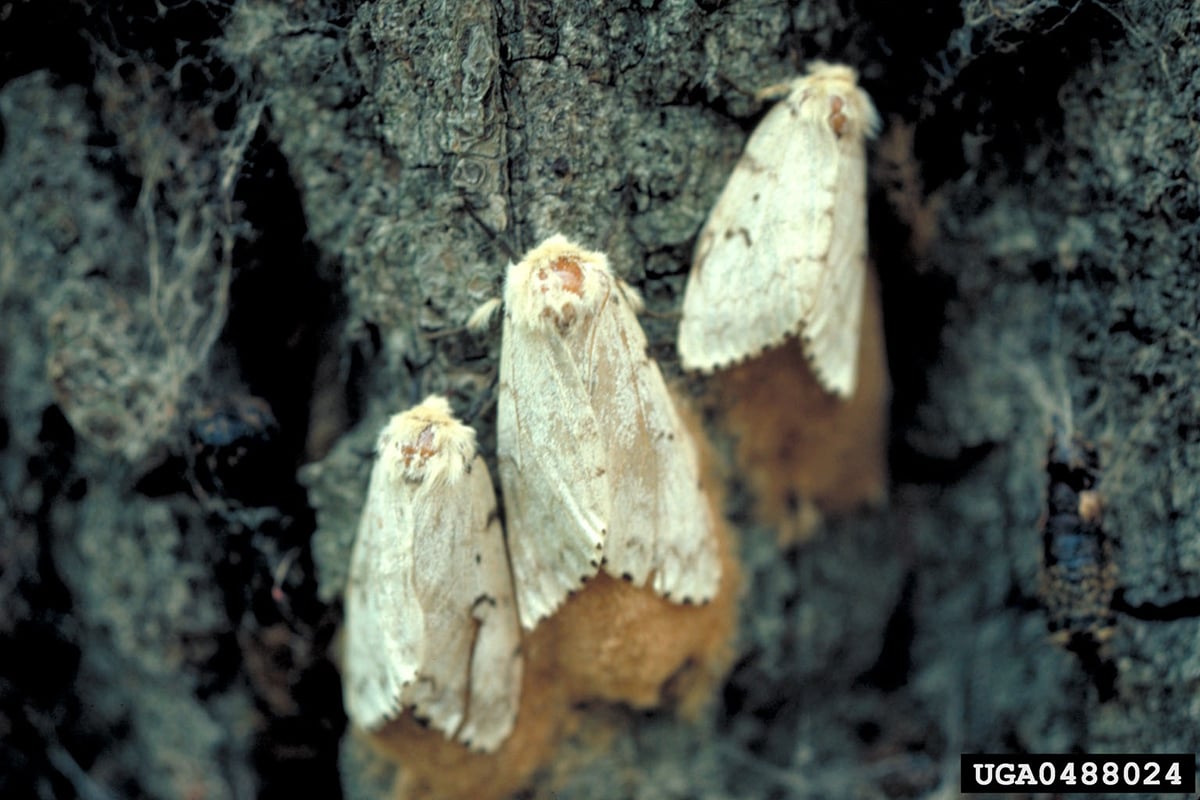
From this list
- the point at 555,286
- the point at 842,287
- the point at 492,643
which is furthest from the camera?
the point at 842,287

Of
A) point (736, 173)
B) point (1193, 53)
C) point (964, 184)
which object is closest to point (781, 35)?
point (736, 173)

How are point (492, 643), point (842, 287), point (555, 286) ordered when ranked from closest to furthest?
point (555, 286), point (492, 643), point (842, 287)

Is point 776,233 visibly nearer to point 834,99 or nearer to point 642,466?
point 834,99

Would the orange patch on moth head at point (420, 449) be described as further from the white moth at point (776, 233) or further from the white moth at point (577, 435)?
the white moth at point (776, 233)

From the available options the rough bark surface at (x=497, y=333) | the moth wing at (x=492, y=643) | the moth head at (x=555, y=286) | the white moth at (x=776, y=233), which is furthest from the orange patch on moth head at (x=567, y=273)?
the moth wing at (x=492, y=643)

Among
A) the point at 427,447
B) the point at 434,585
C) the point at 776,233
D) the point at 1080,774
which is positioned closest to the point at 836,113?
the point at 776,233

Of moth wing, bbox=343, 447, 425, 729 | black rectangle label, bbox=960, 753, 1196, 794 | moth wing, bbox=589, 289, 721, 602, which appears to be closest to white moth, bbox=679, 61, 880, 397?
moth wing, bbox=589, 289, 721, 602

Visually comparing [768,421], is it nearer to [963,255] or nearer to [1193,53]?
[963,255]
